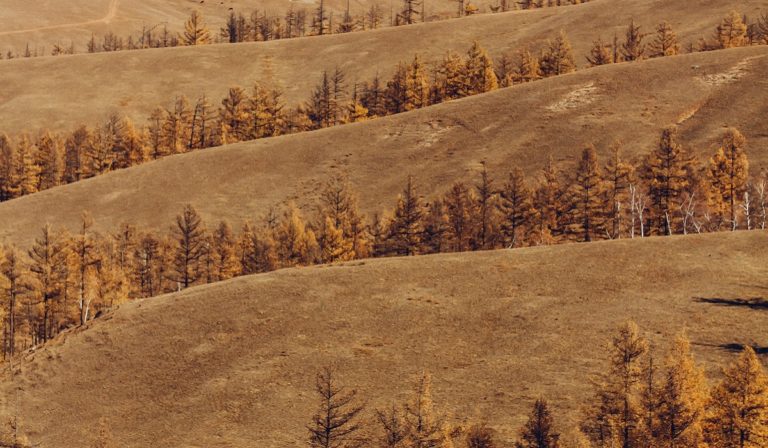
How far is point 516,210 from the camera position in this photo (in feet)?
326

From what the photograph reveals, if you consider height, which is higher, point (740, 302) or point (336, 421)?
point (740, 302)

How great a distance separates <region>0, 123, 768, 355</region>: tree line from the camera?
308 feet

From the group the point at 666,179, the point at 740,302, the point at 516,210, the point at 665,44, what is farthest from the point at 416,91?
the point at 740,302

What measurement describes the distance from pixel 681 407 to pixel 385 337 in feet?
89.5

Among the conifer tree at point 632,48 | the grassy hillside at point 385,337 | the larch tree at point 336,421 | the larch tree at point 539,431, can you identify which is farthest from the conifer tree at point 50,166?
the larch tree at point 539,431

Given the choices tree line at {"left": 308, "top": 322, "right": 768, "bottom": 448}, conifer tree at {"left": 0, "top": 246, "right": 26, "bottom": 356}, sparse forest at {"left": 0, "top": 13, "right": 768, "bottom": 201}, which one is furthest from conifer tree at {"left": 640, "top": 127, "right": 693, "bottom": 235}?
conifer tree at {"left": 0, "top": 246, "right": 26, "bottom": 356}

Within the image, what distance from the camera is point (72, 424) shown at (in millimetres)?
63375

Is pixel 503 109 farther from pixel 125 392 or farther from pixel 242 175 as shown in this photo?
pixel 125 392

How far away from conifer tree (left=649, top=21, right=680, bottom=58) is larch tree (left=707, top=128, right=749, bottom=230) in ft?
241

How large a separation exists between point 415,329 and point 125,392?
2372 centimetres

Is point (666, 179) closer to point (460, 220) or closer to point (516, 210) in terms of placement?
point (516, 210)

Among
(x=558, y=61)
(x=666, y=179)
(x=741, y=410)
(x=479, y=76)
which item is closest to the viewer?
(x=741, y=410)

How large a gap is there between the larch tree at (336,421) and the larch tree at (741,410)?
21691 mm

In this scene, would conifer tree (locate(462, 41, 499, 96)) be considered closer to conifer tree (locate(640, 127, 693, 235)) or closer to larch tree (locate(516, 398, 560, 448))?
conifer tree (locate(640, 127, 693, 235))
